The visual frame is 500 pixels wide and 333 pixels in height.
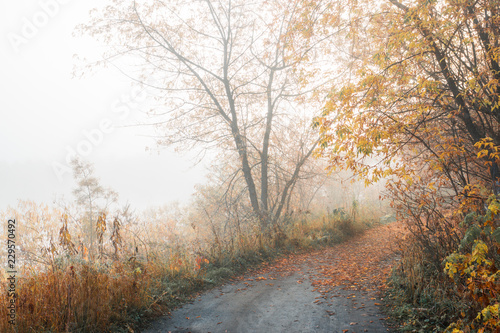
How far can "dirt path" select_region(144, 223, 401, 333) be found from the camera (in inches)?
159

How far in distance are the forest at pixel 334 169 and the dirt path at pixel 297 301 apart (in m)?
0.12

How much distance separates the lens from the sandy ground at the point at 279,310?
4.00 m

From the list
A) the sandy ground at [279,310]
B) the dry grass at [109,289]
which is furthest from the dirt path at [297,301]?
the dry grass at [109,289]

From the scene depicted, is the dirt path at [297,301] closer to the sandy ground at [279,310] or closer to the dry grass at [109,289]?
the sandy ground at [279,310]

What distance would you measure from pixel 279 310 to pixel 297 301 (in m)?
0.47

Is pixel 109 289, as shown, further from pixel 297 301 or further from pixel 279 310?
pixel 297 301

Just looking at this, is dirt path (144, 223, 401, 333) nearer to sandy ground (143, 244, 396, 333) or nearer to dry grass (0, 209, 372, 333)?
sandy ground (143, 244, 396, 333)

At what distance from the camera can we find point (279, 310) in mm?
4598

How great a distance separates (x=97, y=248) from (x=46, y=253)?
89 cm

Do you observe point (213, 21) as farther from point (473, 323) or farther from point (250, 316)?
point (473, 323)

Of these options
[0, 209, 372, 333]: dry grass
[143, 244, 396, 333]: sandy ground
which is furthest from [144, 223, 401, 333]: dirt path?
[0, 209, 372, 333]: dry grass

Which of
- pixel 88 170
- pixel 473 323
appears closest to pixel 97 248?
pixel 473 323

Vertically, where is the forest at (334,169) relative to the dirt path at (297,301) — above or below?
above

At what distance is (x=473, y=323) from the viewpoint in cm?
294
